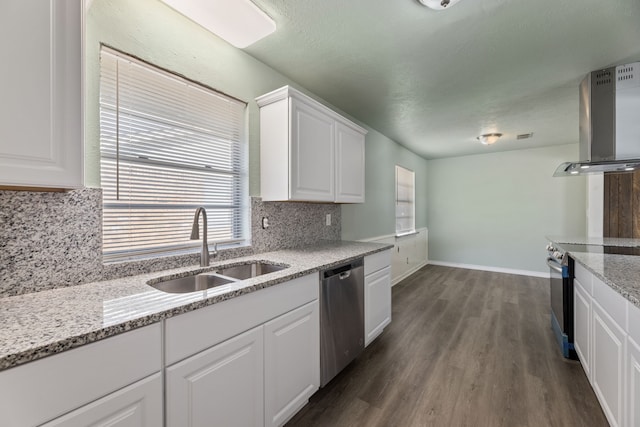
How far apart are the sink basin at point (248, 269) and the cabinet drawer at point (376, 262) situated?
0.82m

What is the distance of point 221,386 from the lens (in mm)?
1169

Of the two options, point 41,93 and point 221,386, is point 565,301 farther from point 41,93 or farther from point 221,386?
point 41,93

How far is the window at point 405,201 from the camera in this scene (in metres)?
4.84

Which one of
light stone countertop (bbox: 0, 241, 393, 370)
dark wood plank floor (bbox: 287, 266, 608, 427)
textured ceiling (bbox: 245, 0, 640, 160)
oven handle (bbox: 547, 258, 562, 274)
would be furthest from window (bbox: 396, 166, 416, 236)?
light stone countertop (bbox: 0, 241, 393, 370)

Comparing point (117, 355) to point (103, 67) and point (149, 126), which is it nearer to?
point (149, 126)

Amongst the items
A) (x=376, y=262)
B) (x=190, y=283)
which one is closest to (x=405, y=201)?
(x=376, y=262)

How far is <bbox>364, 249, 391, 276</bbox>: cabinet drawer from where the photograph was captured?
2.30m

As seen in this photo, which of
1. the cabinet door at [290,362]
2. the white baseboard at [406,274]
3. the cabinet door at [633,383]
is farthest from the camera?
the white baseboard at [406,274]

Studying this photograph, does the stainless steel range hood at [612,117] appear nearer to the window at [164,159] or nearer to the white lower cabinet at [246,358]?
the white lower cabinet at [246,358]

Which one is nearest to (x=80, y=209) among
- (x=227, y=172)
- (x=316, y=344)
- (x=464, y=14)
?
(x=227, y=172)

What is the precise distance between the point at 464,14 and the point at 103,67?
205 cm

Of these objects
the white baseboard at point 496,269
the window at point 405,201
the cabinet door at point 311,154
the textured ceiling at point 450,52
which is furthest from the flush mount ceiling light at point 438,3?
the white baseboard at point 496,269

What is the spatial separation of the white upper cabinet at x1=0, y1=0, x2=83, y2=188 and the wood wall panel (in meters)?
5.06

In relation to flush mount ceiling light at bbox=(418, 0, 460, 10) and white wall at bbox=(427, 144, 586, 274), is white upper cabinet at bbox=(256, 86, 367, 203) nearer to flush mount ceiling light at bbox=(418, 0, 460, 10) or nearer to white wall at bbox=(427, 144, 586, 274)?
flush mount ceiling light at bbox=(418, 0, 460, 10)
